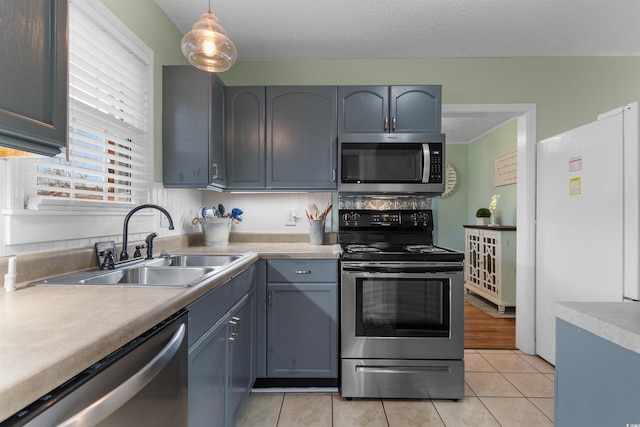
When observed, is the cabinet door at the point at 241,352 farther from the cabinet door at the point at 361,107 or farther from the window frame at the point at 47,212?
the cabinet door at the point at 361,107

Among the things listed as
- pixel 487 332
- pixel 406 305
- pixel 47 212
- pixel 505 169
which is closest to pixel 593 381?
pixel 406 305

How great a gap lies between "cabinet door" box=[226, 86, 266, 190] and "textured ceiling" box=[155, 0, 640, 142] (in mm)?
442

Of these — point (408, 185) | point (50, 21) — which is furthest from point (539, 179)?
point (50, 21)

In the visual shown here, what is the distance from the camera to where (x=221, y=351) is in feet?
4.98

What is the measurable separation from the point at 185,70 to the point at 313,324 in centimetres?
176

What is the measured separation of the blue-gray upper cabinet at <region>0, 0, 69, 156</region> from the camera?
30.5 inches

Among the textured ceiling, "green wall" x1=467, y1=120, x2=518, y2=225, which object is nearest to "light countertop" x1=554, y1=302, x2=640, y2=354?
the textured ceiling

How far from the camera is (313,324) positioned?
2.26m

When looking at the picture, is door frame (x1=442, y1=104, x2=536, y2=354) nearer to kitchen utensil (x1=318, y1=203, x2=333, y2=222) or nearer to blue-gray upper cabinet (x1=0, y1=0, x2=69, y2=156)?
kitchen utensil (x1=318, y1=203, x2=333, y2=222)

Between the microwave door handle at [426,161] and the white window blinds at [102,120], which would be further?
the microwave door handle at [426,161]

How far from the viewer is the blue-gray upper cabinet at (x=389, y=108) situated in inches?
101

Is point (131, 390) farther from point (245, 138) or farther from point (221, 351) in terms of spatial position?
point (245, 138)

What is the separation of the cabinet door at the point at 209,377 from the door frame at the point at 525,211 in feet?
7.92

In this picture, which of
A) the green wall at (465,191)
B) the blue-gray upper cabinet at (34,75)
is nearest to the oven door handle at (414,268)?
the blue-gray upper cabinet at (34,75)
